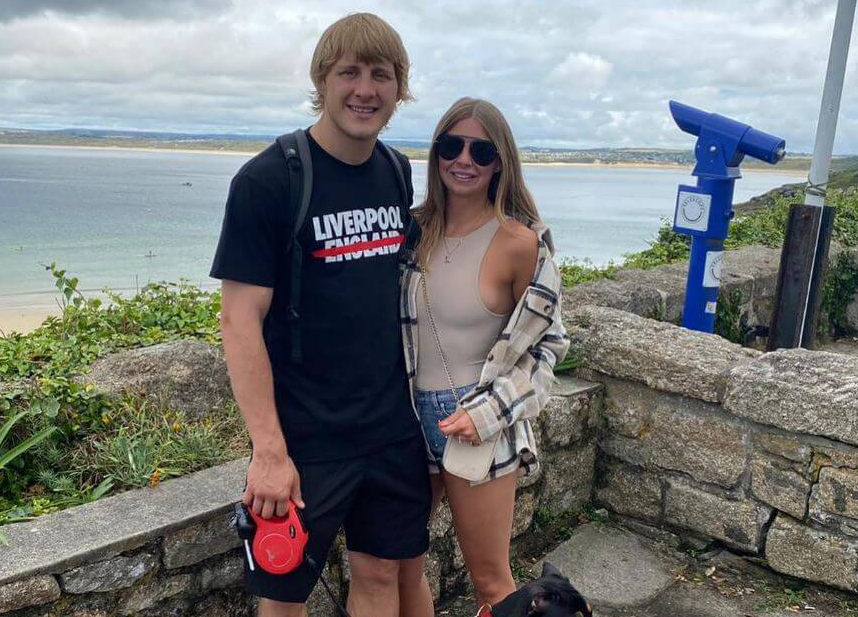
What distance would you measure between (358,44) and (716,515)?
2.59 meters

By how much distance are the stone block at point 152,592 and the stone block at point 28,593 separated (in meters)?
0.22

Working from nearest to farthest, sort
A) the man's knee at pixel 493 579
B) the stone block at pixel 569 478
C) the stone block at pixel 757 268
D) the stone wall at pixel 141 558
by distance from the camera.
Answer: the stone wall at pixel 141 558
the man's knee at pixel 493 579
the stone block at pixel 569 478
the stone block at pixel 757 268

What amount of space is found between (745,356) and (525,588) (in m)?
1.93

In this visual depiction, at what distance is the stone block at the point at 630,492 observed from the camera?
3751 millimetres

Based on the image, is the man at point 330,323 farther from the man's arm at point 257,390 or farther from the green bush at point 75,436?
the green bush at point 75,436

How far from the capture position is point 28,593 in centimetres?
211

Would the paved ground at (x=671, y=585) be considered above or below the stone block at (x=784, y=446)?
below

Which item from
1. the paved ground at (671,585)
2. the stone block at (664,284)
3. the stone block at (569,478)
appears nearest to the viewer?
the paved ground at (671,585)

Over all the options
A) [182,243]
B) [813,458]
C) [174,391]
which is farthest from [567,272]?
[182,243]

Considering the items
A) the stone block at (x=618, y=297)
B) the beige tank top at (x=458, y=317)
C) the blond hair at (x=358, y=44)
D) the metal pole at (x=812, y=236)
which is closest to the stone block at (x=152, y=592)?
the beige tank top at (x=458, y=317)

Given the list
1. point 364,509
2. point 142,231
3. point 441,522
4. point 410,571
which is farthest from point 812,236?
Result: point 142,231

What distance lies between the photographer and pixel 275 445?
2.07 meters

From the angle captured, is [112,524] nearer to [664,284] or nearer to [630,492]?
[630,492]

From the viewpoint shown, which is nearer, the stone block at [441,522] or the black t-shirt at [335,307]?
the black t-shirt at [335,307]
